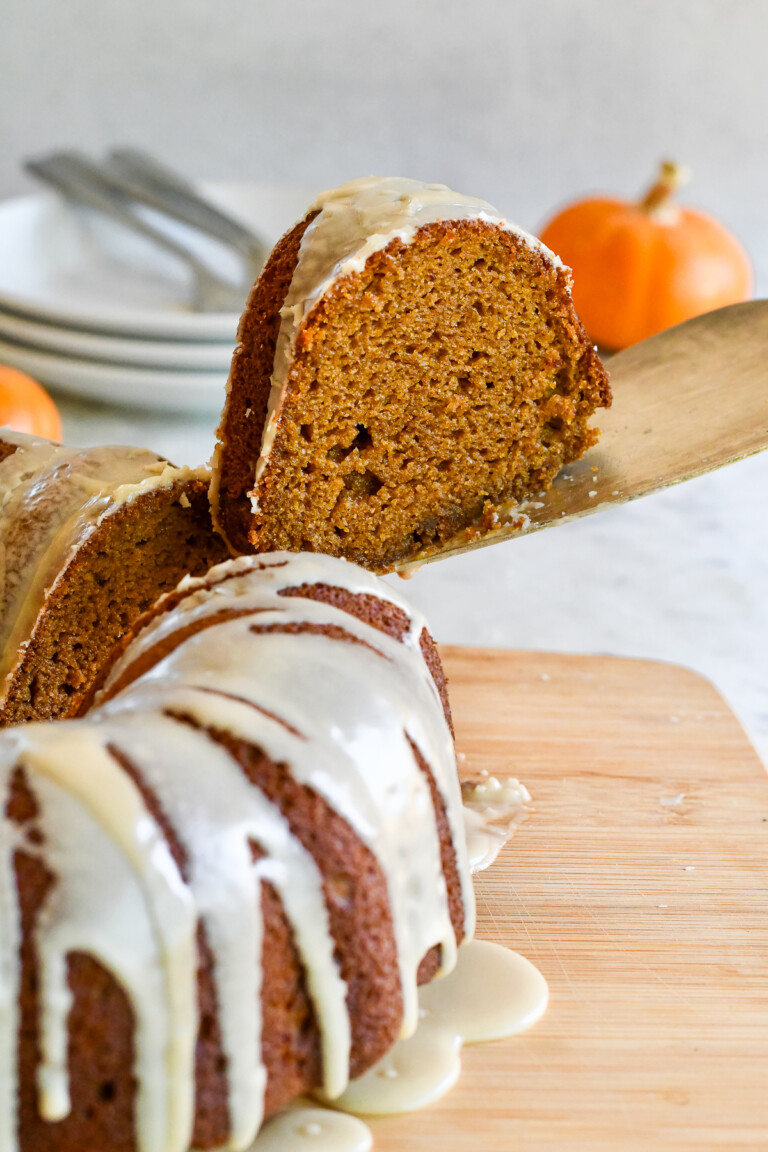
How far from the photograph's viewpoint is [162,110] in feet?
10.9

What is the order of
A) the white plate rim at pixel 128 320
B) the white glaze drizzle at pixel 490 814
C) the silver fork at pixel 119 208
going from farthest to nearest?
the silver fork at pixel 119 208 < the white plate rim at pixel 128 320 < the white glaze drizzle at pixel 490 814

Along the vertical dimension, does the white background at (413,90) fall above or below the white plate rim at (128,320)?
Result: above

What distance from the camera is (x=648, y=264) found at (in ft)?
9.56

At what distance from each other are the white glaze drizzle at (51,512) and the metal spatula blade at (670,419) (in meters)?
0.33

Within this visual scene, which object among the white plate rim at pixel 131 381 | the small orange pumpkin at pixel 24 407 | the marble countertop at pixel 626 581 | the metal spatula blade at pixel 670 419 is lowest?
the marble countertop at pixel 626 581

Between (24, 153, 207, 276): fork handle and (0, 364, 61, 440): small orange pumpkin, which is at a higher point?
(24, 153, 207, 276): fork handle

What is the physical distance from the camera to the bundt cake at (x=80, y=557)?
146cm

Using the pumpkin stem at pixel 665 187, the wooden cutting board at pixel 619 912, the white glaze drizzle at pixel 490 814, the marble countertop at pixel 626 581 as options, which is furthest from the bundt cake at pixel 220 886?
the pumpkin stem at pixel 665 187


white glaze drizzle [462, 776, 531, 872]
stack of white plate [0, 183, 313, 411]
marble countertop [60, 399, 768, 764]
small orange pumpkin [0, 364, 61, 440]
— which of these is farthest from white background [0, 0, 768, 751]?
white glaze drizzle [462, 776, 531, 872]

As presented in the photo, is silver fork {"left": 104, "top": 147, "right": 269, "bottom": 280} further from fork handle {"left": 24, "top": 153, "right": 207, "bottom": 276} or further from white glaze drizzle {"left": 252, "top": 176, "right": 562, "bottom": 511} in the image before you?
white glaze drizzle {"left": 252, "top": 176, "right": 562, "bottom": 511}

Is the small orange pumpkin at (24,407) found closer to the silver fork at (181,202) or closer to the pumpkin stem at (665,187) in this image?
the silver fork at (181,202)

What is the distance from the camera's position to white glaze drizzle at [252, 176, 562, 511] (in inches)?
50.9

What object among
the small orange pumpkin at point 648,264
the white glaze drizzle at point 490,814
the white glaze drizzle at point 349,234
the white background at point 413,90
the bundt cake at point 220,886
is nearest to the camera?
the bundt cake at point 220,886

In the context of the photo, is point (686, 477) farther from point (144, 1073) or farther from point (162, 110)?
point (162, 110)
